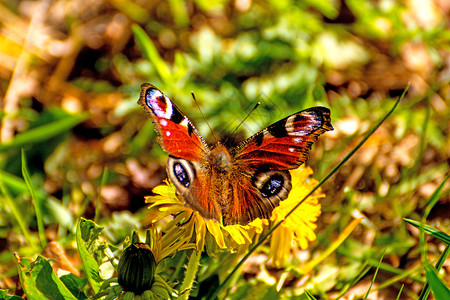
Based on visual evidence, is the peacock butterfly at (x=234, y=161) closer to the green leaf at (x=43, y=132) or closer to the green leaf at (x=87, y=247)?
the green leaf at (x=87, y=247)

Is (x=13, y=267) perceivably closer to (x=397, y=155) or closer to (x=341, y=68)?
(x=397, y=155)

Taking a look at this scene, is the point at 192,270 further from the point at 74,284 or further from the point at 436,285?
the point at 436,285

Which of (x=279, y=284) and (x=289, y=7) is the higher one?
(x=289, y=7)

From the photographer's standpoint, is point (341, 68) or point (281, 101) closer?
point (281, 101)

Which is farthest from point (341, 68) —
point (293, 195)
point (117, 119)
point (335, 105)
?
point (293, 195)

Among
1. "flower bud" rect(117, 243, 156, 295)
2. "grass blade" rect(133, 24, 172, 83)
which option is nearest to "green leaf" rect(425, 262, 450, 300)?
"flower bud" rect(117, 243, 156, 295)

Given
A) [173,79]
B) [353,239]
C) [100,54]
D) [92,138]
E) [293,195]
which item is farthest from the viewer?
[100,54]

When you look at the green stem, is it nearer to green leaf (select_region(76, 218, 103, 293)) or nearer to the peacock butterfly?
the peacock butterfly

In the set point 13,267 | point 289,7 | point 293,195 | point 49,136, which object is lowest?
point 13,267
